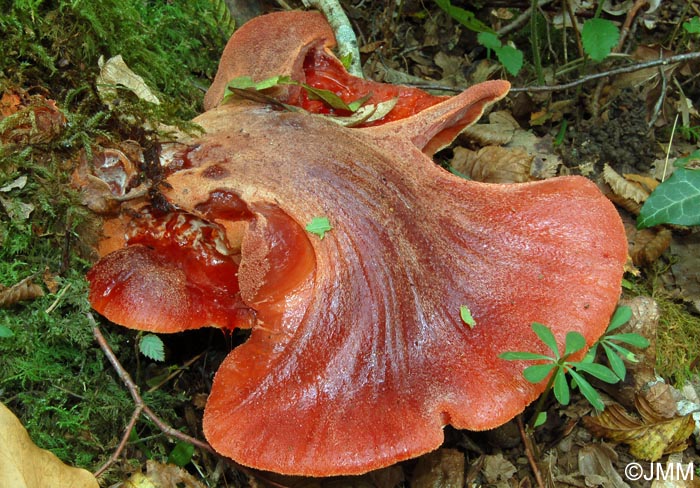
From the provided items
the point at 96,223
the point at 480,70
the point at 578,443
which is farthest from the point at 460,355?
the point at 480,70

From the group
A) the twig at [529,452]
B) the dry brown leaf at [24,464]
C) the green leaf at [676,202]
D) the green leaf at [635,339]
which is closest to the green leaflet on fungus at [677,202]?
the green leaf at [676,202]

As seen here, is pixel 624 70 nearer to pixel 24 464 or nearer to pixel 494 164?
pixel 494 164

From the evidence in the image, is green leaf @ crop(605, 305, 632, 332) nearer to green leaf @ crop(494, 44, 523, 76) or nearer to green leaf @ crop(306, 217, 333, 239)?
green leaf @ crop(306, 217, 333, 239)

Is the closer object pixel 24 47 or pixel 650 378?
pixel 24 47

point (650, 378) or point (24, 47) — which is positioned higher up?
point (24, 47)

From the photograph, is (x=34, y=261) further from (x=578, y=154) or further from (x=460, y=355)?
(x=578, y=154)
